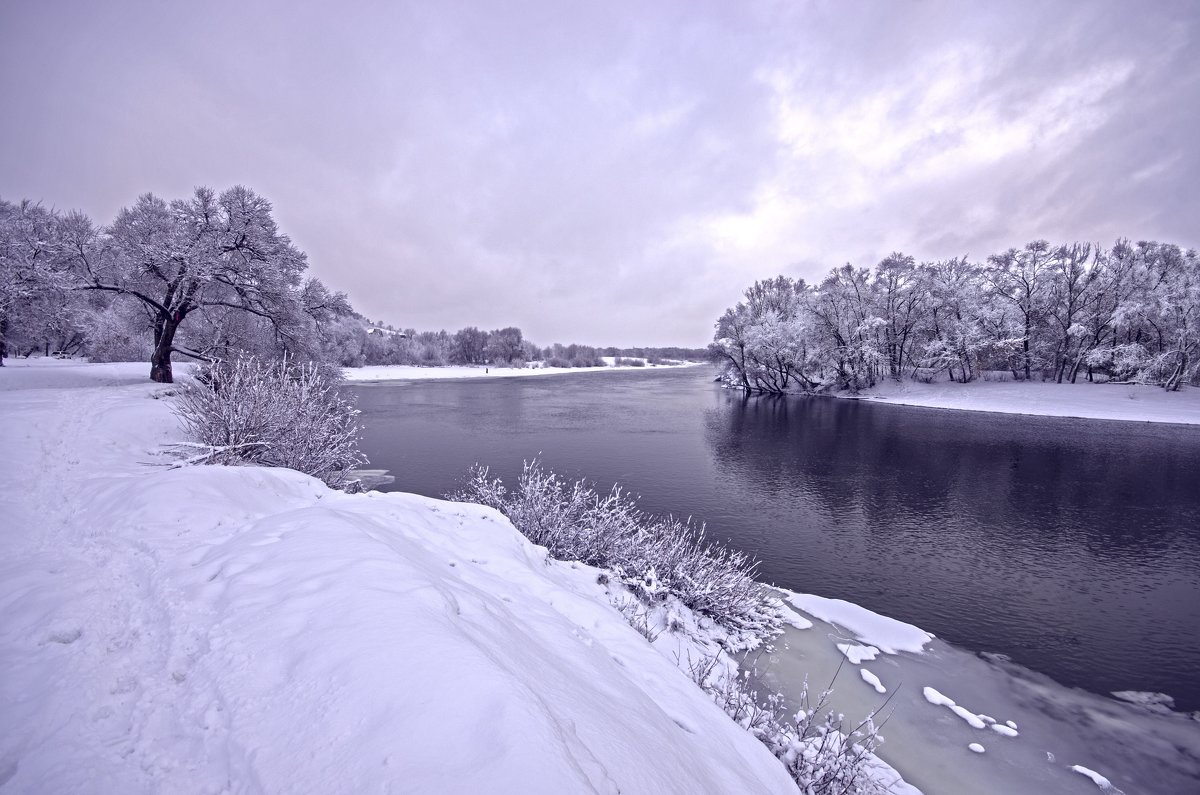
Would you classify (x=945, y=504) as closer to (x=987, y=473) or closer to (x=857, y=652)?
(x=987, y=473)

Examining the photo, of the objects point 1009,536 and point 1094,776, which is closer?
point 1094,776

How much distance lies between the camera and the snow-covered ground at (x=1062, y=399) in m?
33.0

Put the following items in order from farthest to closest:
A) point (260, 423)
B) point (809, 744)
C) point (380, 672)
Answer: point (260, 423) < point (809, 744) < point (380, 672)

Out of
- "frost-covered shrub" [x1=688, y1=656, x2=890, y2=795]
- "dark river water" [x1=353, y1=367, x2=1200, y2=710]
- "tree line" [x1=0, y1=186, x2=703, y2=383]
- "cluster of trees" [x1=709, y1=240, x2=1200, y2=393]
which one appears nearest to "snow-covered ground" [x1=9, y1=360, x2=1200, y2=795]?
"frost-covered shrub" [x1=688, y1=656, x2=890, y2=795]

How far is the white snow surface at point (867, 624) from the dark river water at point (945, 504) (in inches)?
30.4

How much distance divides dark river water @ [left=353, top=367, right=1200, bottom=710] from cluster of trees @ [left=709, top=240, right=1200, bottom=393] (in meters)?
12.5

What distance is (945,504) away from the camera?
1652cm

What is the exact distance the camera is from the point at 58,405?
1240 cm

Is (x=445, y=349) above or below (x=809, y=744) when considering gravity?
above

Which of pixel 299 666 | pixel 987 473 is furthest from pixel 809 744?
pixel 987 473

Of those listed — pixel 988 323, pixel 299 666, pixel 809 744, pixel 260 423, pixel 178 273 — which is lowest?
pixel 809 744

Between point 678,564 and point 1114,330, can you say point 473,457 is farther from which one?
point 1114,330

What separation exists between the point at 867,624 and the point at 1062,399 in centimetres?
4451

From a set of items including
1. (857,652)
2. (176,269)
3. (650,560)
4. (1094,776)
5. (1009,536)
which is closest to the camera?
(1094,776)
